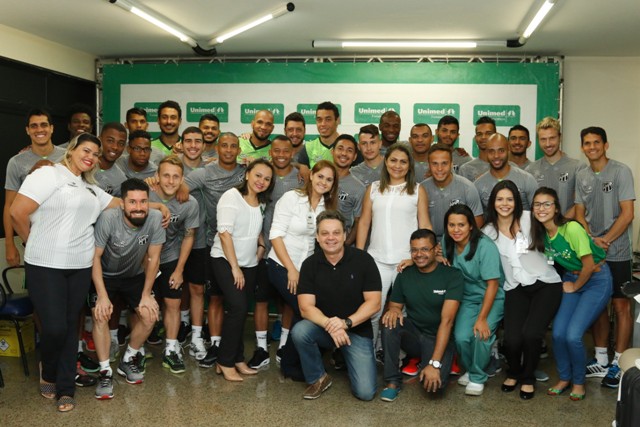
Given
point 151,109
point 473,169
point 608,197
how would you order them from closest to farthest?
point 608,197 → point 473,169 → point 151,109

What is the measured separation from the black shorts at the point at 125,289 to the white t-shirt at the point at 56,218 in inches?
18.5

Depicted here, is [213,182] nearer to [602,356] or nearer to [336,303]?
[336,303]

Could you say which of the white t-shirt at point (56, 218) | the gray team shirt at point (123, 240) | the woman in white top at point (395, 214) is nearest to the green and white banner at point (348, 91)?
the woman in white top at point (395, 214)

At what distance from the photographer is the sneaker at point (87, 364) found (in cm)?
466

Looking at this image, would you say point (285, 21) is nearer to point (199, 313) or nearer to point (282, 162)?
point (282, 162)

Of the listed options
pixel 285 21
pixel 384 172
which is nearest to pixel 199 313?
pixel 384 172

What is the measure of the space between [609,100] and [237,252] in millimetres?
5363

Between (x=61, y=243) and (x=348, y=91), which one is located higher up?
(x=348, y=91)

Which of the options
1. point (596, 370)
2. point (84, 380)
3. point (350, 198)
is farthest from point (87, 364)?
point (596, 370)

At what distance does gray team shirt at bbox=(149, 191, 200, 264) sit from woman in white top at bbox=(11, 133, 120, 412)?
2.47 feet

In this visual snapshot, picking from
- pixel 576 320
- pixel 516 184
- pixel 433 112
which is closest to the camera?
pixel 576 320

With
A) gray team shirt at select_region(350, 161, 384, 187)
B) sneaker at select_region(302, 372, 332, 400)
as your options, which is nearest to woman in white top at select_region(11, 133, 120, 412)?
sneaker at select_region(302, 372, 332, 400)

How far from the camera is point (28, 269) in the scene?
12.7 ft

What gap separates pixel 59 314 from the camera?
388cm
